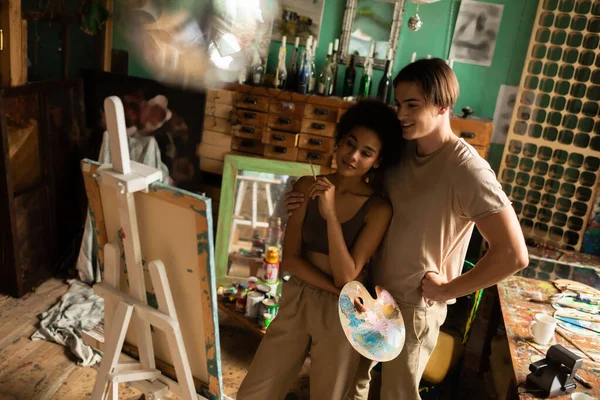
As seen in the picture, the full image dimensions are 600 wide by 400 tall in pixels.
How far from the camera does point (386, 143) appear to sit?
166 cm

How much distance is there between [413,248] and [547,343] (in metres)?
0.72

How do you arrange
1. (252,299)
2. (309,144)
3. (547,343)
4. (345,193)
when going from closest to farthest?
(345,193)
(547,343)
(252,299)
(309,144)

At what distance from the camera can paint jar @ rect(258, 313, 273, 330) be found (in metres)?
2.62

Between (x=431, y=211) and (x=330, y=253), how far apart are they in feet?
1.06

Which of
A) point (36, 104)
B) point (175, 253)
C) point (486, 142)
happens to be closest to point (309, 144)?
point (486, 142)

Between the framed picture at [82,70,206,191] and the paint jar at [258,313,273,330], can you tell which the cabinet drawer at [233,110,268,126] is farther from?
the paint jar at [258,313,273,330]

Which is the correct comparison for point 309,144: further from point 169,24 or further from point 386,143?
point 386,143

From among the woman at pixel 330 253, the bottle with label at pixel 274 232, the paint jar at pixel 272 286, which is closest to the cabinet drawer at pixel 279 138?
the bottle with label at pixel 274 232

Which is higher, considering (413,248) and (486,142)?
(486,142)

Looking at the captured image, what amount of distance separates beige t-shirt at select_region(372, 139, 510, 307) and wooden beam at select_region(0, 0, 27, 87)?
2173 mm

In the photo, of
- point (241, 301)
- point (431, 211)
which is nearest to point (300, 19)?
point (241, 301)

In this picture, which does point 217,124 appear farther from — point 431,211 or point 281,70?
point 431,211

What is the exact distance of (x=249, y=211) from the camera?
3410 mm

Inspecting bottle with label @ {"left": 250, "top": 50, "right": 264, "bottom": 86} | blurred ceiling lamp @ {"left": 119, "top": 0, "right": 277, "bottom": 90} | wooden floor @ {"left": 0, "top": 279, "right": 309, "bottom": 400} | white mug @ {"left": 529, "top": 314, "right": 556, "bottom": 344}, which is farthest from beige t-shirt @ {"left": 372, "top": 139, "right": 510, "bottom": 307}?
blurred ceiling lamp @ {"left": 119, "top": 0, "right": 277, "bottom": 90}
